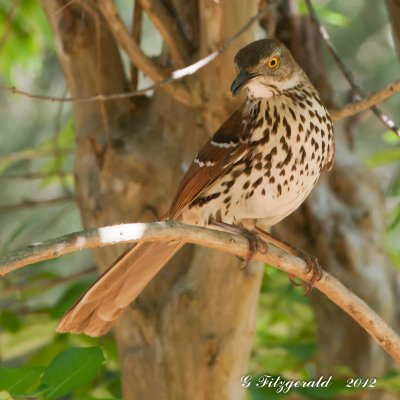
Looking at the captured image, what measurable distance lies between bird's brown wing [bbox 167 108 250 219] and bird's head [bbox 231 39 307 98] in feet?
0.47

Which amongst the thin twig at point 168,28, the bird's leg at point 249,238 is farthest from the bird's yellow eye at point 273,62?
the bird's leg at point 249,238

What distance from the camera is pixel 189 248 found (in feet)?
11.6

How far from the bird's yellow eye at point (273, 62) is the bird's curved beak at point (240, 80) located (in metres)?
0.13

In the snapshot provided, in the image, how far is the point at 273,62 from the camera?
3.20 meters

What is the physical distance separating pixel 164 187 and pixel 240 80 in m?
0.64

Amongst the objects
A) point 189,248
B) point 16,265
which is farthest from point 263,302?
point 16,265

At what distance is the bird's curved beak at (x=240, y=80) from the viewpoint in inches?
117

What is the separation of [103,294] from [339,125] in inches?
78.4

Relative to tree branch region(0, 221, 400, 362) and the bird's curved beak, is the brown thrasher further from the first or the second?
tree branch region(0, 221, 400, 362)

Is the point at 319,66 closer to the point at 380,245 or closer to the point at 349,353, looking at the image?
the point at 380,245

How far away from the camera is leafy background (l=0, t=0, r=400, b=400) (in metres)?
2.85

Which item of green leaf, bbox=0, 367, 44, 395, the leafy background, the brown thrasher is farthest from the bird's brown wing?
green leaf, bbox=0, 367, 44, 395

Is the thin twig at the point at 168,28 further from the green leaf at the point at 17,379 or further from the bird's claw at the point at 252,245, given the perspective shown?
the green leaf at the point at 17,379

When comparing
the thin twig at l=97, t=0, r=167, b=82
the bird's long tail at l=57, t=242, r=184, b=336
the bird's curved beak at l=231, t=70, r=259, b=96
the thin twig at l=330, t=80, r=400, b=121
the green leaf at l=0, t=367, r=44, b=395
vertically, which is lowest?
the green leaf at l=0, t=367, r=44, b=395
